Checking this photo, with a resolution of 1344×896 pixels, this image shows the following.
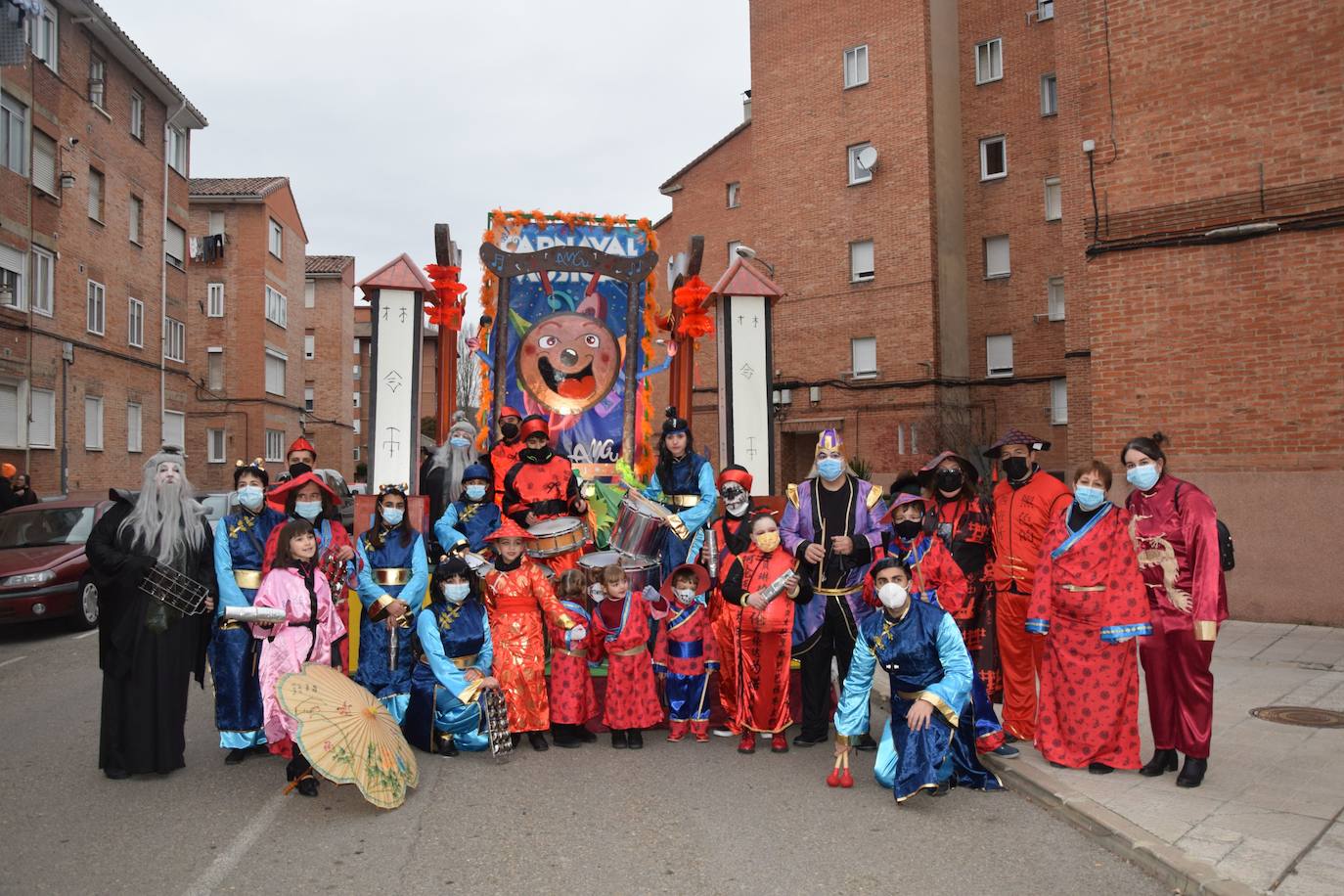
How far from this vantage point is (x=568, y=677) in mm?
7008

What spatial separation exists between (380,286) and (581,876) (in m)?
7.30

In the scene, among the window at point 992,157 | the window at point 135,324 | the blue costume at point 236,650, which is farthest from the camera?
the window at point 992,157

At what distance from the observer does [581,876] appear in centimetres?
451

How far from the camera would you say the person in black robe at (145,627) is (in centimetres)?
611

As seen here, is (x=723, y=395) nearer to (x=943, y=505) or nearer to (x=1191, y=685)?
(x=943, y=505)

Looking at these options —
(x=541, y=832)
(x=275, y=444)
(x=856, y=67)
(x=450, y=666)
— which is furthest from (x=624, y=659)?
(x=275, y=444)

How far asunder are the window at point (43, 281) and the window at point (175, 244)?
253 inches

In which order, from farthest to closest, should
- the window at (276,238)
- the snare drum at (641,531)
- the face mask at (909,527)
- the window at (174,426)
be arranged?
1. the window at (276,238)
2. the window at (174,426)
3. the snare drum at (641,531)
4. the face mask at (909,527)

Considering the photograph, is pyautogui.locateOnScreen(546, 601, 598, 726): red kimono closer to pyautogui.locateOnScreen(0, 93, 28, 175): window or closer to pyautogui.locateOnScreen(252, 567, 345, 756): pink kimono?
pyautogui.locateOnScreen(252, 567, 345, 756): pink kimono

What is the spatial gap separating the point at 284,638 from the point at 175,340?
25611 mm

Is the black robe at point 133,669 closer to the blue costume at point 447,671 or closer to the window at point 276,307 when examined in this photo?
the blue costume at point 447,671

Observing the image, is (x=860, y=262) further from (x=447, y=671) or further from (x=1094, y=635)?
(x=447, y=671)

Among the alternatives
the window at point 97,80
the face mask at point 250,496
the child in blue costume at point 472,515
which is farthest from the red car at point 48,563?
the window at point 97,80

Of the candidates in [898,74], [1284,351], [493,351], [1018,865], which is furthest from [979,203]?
[1018,865]
